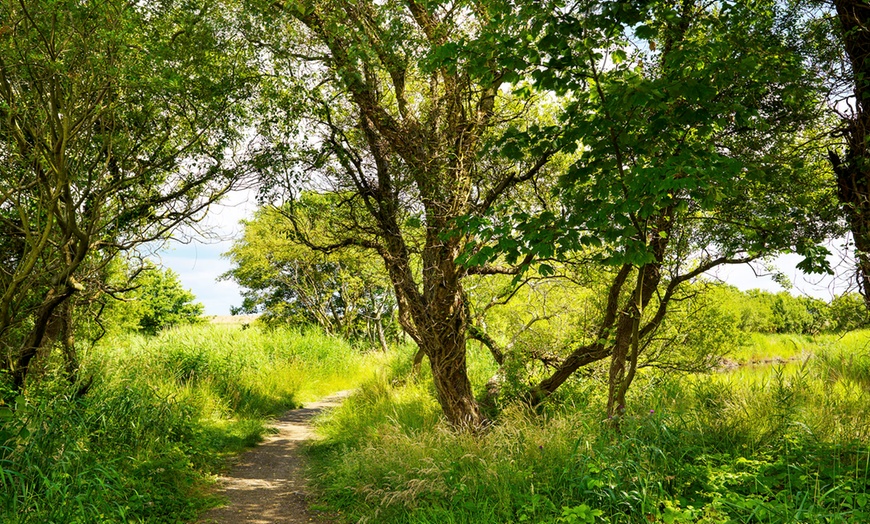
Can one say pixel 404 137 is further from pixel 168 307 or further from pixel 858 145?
pixel 168 307

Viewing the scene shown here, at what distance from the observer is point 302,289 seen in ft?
73.5

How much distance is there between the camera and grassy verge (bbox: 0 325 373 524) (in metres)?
4.53

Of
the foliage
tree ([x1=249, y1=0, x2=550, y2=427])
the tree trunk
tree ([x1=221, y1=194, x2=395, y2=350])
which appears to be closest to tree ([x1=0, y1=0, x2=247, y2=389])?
tree ([x1=249, y1=0, x2=550, y2=427])

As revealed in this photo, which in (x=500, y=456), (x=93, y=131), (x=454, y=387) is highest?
(x=93, y=131)

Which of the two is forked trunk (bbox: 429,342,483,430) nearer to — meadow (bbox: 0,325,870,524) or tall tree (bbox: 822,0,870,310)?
meadow (bbox: 0,325,870,524)

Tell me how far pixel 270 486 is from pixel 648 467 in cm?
465

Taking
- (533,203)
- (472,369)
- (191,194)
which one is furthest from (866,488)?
(191,194)

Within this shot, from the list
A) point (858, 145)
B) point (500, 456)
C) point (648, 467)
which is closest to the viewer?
point (648, 467)

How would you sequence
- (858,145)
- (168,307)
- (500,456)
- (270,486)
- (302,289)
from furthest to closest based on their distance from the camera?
(168,307) → (302,289) → (270,486) → (500,456) → (858,145)

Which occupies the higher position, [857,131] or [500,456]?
[857,131]

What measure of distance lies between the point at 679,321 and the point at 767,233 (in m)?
3.93

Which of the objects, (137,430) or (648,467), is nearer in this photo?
(648,467)

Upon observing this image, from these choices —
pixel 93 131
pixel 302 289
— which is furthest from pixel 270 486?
pixel 302 289

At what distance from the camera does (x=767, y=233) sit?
5227 mm
